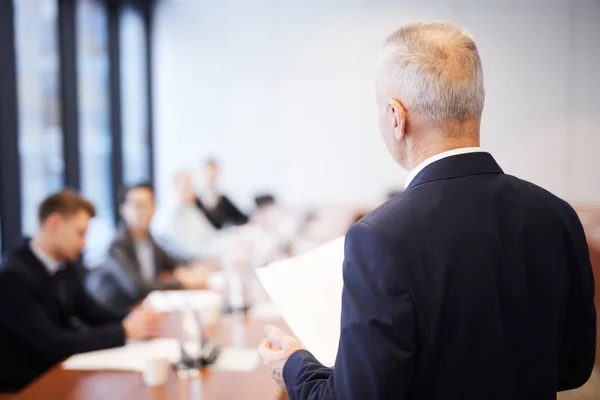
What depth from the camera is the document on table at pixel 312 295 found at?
124 cm

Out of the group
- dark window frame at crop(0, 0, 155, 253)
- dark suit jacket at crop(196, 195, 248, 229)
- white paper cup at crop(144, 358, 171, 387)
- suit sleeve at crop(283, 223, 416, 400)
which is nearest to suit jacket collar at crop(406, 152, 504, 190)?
suit sleeve at crop(283, 223, 416, 400)

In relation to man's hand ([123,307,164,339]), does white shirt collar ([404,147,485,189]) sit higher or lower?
higher

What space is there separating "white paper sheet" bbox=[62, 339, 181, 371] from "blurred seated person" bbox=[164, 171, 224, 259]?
289 centimetres

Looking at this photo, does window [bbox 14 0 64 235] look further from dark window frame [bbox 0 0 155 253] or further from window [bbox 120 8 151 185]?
window [bbox 120 8 151 185]

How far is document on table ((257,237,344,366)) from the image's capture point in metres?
1.24

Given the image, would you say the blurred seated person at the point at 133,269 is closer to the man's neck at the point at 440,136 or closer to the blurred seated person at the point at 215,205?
the blurred seated person at the point at 215,205

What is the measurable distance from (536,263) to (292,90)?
678cm

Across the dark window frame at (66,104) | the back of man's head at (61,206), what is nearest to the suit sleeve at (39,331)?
the back of man's head at (61,206)

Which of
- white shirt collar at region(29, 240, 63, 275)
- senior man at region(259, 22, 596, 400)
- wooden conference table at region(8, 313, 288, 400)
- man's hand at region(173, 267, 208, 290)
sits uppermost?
senior man at region(259, 22, 596, 400)

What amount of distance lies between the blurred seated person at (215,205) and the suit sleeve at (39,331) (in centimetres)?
360

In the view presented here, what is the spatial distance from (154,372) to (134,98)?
19.0 feet

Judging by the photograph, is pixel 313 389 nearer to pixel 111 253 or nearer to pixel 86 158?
pixel 111 253

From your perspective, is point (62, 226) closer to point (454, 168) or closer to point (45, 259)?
point (45, 259)

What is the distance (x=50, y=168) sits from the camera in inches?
196
